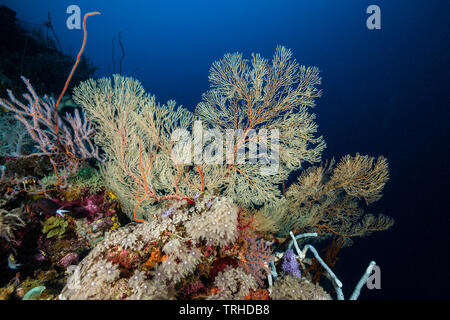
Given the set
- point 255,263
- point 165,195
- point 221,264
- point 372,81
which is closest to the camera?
point 221,264

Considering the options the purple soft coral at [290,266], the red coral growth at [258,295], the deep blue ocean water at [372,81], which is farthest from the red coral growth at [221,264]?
the deep blue ocean water at [372,81]

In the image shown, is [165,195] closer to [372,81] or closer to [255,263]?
[255,263]

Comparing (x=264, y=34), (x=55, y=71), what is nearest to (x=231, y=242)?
(x=55, y=71)

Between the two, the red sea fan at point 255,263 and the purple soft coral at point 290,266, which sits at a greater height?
the red sea fan at point 255,263

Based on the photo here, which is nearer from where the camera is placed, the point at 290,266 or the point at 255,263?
the point at 255,263

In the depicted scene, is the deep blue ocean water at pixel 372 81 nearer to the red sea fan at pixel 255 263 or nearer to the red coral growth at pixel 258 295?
the red sea fan at pixel 255 263

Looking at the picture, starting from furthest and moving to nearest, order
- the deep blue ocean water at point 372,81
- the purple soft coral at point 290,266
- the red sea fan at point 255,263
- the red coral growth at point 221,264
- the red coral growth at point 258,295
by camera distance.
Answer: the deep blue ocean water at point 372,81
the purple soft coral at point 290,266
the red sea fan at point 255,263
the red coral growth at point 221,264
the red coral growth at point 258,295

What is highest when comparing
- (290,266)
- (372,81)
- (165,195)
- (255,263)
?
(372,81)

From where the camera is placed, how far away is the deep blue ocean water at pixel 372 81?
57.4 feet

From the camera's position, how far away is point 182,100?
56625 millimetres

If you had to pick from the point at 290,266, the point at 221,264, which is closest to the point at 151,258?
the point at 221,264

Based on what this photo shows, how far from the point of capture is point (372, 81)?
37.5 meters

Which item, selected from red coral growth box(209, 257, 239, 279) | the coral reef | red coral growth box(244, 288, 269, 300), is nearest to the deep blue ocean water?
the coral reef
